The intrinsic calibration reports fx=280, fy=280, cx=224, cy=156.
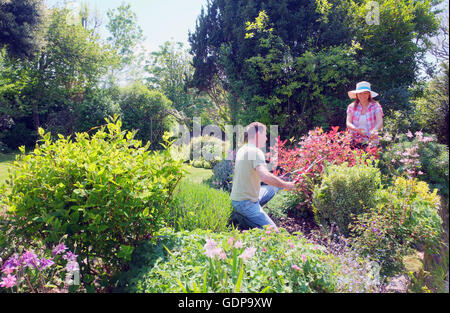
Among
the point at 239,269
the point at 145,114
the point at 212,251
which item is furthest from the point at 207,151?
the point at 212,251

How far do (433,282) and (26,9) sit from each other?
566 inches

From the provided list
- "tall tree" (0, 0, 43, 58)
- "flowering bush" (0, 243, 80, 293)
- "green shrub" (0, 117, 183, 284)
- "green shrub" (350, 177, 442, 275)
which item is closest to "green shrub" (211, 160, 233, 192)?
"green shrub" (350, 177, 442, 275)

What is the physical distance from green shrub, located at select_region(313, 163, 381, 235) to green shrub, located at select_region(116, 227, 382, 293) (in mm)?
976

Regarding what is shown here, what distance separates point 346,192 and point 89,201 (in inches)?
103

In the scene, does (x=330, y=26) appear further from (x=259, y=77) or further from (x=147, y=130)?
(x=147, y=130)

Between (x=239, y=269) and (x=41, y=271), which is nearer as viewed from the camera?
(x=239, y=269)

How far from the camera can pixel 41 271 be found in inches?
80.0

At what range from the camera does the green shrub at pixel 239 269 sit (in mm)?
1797

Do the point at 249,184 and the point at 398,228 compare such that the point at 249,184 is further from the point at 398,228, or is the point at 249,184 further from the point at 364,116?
the point at 364,116

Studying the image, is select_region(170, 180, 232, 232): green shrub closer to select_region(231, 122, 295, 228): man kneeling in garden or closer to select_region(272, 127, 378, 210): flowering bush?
select_region(231, 122, 295, 228): man kneeling in garden

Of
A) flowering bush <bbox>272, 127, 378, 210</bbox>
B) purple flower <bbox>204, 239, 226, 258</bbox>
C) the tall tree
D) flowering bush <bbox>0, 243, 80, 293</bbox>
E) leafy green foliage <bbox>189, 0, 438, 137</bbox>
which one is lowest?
flowering bush <bbox>0, 243, 80, 293</bbox>

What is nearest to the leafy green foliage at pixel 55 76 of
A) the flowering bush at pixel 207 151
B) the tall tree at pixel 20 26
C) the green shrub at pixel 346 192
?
the tall tree at pixel 20 26

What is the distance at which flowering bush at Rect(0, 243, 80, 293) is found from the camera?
1895 mm

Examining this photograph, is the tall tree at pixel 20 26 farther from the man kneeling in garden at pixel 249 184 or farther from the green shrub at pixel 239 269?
the green shrub at pixel 239 269
